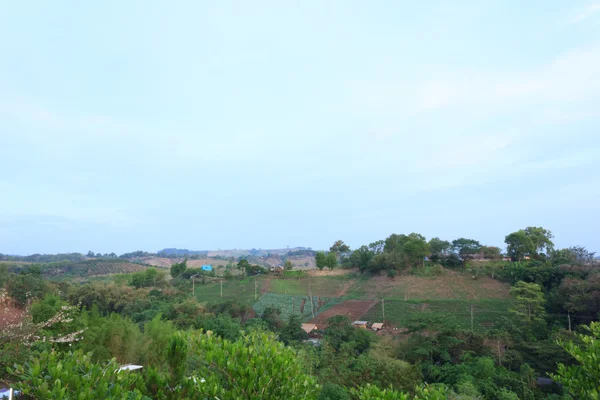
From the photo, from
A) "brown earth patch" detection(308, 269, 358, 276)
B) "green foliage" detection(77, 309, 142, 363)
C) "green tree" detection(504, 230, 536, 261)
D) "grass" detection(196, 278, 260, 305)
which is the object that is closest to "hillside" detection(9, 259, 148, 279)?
"grass" detection(196, 278, 260, 305)

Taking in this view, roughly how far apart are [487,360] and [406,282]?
43.5 feet

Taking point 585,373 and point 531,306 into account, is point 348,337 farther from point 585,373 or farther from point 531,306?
point 585,373

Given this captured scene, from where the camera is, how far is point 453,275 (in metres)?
24.4

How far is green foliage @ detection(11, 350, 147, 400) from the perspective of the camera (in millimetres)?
2254

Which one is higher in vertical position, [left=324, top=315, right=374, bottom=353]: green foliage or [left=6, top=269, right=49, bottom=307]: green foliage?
[left=6, top=269, right=49, bottom=307]: green foliage

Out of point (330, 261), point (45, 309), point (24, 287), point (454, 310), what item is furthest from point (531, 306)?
point (24, 287)

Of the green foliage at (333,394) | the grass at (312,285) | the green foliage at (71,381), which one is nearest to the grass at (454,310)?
the grass at (312,285)

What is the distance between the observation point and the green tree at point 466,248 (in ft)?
85.8

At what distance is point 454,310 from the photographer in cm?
1939

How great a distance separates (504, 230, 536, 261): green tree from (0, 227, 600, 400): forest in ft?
0.26

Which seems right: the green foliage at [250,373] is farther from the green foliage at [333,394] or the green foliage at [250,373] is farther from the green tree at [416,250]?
the green tree at [416,250]

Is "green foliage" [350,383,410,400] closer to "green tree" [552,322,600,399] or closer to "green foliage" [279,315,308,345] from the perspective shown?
"green tree" [552,322,600,399]

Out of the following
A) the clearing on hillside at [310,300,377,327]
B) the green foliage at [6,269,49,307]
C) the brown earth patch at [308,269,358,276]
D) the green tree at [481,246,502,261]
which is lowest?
the clearing on hillside at [310,300,377,327]

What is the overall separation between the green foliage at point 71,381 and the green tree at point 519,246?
28620mm
